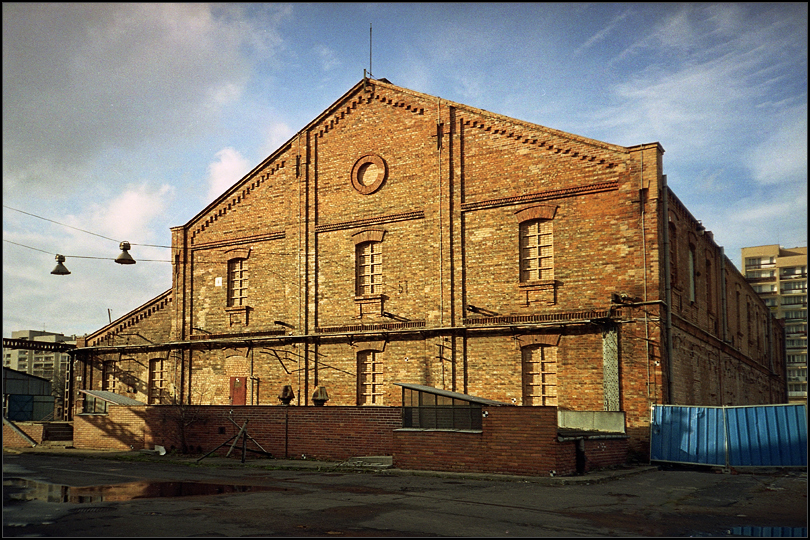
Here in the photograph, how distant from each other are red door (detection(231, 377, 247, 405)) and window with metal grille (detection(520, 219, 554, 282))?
428 inches

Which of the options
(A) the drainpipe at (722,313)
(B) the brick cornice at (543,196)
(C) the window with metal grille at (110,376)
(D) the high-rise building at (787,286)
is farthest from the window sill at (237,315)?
(D) the high-rise building at (787,286)

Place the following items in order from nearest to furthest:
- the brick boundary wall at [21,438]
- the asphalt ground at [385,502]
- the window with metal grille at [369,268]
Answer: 1. the asphalt ground at [385,502]
2. the window with metal grille at [369,268]
3. the brick boundary wall at [21,438]

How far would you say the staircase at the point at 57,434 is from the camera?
25.3 metres

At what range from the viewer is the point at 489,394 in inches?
839

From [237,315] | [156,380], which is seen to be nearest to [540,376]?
[237,315]

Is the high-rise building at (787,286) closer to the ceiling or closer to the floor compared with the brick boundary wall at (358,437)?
closer to the ceiling

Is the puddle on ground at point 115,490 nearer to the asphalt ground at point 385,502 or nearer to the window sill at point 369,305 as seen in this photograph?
the asphalt ground at point 385,502

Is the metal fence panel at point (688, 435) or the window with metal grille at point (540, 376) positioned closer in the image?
the metal fence panel at point (688, 435)

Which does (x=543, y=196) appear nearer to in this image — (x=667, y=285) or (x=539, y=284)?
(x=539, y=284)

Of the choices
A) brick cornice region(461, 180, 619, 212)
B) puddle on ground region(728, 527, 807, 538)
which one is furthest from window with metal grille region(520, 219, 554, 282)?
puddle on ground region(728, 527, 807, 538)

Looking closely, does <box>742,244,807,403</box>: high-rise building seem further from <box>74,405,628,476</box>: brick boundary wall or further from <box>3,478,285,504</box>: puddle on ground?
<box>3,478,285,504</box>: puddle on ground

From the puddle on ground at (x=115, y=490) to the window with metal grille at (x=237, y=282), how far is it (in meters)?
12.5

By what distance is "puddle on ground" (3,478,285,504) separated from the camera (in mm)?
12016

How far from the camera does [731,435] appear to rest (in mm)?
17547
